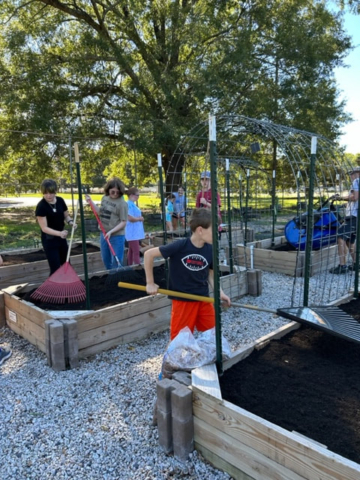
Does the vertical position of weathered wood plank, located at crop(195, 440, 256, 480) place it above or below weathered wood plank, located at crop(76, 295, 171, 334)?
below

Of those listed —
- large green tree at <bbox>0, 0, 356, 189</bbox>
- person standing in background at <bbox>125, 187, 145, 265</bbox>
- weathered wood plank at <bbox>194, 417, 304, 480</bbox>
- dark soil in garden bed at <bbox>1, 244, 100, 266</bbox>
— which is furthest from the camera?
large green tree at <bbox>0, 0, 356, 189</bbox>

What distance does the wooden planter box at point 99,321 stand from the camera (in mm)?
3582

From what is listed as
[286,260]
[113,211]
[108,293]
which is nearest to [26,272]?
[108,293]

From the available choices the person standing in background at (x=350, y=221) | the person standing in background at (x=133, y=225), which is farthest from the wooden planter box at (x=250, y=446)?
the person standing in background at (x=133, y=225)

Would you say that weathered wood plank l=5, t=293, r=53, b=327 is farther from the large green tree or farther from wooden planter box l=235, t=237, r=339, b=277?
the large green tree

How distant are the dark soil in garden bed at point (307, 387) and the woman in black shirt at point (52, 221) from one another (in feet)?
8.94

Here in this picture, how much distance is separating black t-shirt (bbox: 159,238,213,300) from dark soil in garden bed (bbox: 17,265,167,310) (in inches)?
65.2

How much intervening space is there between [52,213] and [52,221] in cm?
10

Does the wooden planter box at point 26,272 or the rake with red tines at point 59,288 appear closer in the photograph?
the rake with red tines at point 59,288

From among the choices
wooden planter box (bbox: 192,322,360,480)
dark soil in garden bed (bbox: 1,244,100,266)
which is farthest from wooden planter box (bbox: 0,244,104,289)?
wooden planter box (bbox: 192,322,360,480)

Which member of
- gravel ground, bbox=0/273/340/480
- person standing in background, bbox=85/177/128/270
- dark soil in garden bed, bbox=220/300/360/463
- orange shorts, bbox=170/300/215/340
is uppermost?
person standing in background, bbox=85/177/128/270

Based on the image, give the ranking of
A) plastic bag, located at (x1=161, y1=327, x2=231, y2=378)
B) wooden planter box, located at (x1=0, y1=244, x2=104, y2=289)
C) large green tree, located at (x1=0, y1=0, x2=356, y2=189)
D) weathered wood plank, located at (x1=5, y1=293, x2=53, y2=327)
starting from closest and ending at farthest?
plastic bag, located at (x1=161, y1=327, x2=231, y2=378)
weathered wood plank, located at (x1=5, y1=293, x2=53, y2=327)
wooden planter box, located at (x1=0, y1=244, x2=104, y2=289)
large green tree, located at (x1=0, y1=0, x2=356, y2=189)

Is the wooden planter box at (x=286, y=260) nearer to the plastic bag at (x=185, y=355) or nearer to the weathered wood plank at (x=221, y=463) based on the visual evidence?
the plastic bag at (x=185, y=355)

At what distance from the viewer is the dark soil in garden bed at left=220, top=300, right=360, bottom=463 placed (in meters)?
2.07
